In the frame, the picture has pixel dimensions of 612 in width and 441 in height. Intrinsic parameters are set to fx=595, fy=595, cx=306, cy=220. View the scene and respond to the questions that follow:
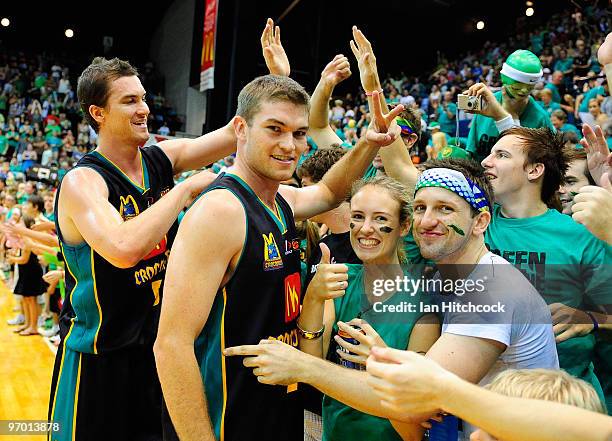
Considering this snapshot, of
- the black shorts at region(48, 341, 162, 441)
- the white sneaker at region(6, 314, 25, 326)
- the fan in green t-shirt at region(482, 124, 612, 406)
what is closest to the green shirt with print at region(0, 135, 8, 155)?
the white sneaker at region(6, 314, 25, 326)

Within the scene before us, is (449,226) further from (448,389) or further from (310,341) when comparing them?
(448,389)

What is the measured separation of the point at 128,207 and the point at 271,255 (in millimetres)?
914

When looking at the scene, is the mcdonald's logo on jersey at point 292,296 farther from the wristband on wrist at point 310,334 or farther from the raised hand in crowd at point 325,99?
the raised hand in crowd at point 325,99

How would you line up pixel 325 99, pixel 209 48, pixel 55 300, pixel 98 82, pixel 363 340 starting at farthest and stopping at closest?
pixel 209 48
pixel 55 300
pixel 325 99
pixel 98 82
pixel 363 340

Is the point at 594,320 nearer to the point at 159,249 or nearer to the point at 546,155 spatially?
the point at 546,155

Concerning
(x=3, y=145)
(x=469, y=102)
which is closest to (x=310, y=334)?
(x=469, y=102)

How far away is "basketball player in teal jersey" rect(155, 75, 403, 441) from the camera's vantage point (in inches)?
68.5

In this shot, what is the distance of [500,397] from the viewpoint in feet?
4.23

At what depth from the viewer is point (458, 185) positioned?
2059 mm

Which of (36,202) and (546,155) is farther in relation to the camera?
(36,202)

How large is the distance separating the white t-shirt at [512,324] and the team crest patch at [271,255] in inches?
22.4

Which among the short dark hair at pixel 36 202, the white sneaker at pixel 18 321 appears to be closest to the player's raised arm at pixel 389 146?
the short dark hair at pixel 36 202

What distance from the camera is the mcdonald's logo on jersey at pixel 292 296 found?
198cm

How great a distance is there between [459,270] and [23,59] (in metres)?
25.8
